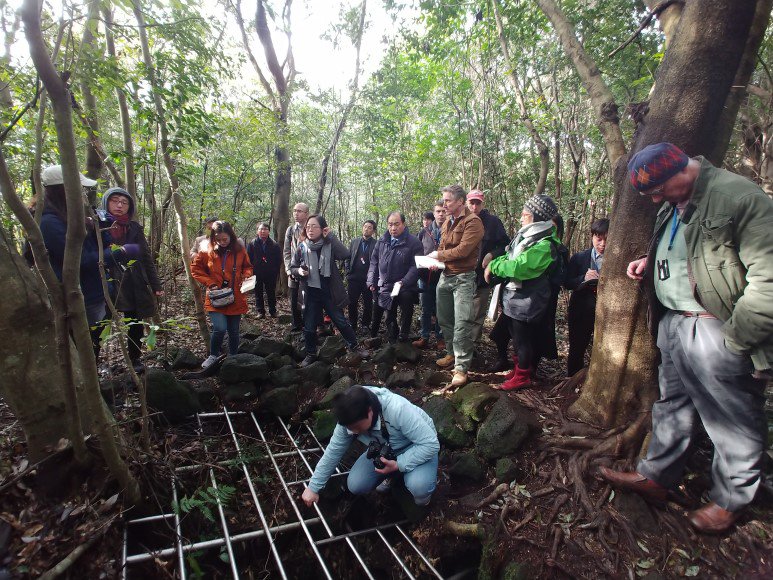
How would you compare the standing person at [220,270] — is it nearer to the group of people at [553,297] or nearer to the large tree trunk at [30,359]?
the group of people at [553,297]

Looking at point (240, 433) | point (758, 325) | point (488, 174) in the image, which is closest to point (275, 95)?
point (488, 174)

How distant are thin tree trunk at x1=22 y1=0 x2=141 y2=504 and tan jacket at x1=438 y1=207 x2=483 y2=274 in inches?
125

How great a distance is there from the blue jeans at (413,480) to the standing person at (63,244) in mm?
2427

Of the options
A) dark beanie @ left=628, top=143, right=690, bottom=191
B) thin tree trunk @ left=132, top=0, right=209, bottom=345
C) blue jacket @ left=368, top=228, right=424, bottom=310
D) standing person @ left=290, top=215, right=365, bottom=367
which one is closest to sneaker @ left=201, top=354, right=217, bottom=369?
thin tree trunk @ left=132, top=0, right=209, bottom=345

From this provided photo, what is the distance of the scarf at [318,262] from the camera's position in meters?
5.02

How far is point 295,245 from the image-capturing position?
6.11 m

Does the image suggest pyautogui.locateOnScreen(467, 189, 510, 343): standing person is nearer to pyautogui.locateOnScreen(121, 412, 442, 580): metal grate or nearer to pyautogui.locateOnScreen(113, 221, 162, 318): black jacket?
pyautogui.locateOnScreen(121, 412, 442, 580): metal grate

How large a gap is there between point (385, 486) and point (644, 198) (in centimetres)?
285

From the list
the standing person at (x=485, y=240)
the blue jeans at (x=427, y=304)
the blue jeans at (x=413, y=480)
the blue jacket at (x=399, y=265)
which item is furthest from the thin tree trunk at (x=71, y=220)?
the blue jeans at (x=427, y=304)

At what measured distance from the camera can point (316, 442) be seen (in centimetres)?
362

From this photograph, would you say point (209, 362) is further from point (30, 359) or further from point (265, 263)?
point (265, 263)

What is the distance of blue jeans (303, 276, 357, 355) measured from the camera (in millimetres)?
5078

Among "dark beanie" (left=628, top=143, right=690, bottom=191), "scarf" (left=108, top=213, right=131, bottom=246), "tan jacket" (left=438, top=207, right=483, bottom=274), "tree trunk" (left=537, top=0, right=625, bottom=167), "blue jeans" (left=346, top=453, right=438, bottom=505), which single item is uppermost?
"tree trunk" (left=537, top=0, right=625, bottom=167)

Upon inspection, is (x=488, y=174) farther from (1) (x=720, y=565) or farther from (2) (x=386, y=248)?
(1) (x=720, y=565)
